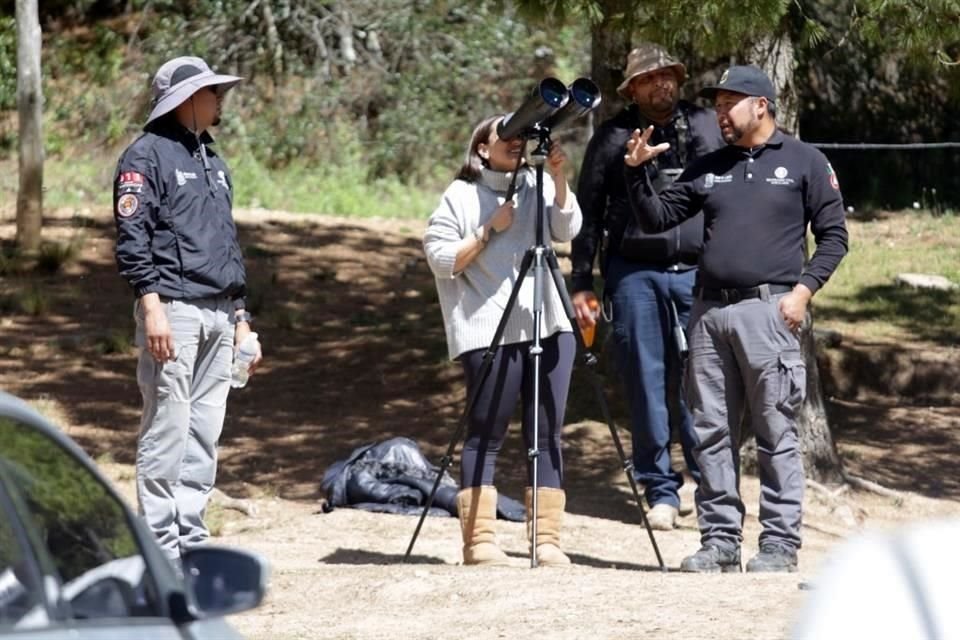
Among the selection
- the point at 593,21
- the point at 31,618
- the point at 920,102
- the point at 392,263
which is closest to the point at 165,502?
the point at 593,21

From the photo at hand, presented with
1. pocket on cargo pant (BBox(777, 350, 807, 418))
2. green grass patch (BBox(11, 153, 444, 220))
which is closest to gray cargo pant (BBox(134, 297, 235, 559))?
pocket on cargo pant (BBox(777, 350, 807, 418))

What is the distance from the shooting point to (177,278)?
652 centimetres

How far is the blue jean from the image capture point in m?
7.90

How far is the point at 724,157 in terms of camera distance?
6.95m

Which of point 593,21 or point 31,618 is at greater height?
point 593,21

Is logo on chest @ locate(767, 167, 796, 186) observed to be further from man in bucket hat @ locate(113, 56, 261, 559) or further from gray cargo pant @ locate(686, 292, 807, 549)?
man in bucket hat @ locate(113, 56, 261, 559)

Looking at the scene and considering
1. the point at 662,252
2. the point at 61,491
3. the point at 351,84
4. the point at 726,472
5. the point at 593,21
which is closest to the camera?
the point at 61,491

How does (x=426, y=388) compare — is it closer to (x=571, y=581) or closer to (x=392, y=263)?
(x=392, y=263)

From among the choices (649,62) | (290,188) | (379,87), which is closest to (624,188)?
(649,62)

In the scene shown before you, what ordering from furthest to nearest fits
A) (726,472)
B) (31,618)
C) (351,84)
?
(351,84)
(726,472)
(31,618)

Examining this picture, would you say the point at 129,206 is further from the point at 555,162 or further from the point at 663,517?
the point at 663,517

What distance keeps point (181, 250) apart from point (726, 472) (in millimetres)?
2269

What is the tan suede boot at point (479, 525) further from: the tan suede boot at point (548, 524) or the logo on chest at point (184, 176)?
the logo on chest at point (184, 176)

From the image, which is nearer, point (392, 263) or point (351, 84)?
point (392, 263)
